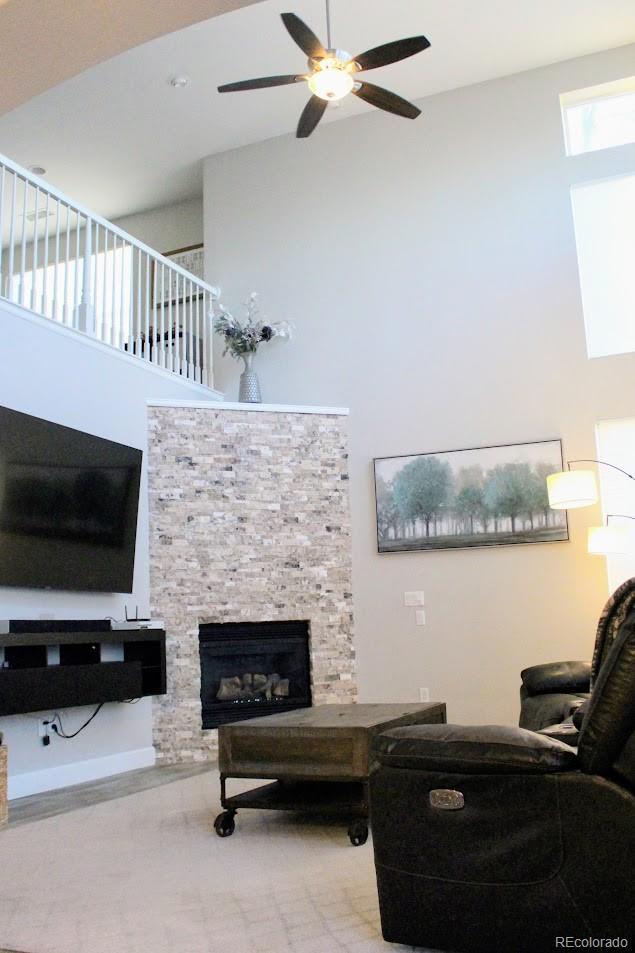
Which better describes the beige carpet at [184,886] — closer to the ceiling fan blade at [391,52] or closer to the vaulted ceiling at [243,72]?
the ceiling fan blade at [391,52]

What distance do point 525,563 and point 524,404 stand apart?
1268 mm

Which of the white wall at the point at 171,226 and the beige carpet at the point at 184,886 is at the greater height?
the white wall at the point at 171,226

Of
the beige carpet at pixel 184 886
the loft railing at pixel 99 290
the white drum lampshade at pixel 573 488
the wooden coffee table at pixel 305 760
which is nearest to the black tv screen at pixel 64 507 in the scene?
the loft railing at pixel 99 290

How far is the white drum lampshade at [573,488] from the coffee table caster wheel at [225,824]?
315cm

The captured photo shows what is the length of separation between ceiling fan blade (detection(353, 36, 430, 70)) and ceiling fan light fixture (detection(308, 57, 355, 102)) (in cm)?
9

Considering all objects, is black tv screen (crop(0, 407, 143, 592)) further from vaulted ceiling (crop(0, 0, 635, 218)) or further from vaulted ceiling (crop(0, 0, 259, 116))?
vaulted ceiling (crop(0, 0, 635, 218))

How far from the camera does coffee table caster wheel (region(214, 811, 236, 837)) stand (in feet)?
12.7

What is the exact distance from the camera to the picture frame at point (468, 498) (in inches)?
268

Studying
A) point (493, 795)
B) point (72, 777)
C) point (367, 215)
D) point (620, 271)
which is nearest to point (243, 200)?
point (367, 215)

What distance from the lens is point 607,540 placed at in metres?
5.93

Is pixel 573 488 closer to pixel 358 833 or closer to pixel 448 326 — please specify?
pixel 448 326

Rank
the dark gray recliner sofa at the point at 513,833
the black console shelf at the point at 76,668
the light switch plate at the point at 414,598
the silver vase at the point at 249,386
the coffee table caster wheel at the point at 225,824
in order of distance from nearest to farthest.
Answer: the dark gray recliner sofa at the point at 513,833
the coffee table caster wheel at the point at 225,824
the black console shelf at the point at 76,668
the light switch plate at the point at 414,598
the silver vase at the point at 249,386

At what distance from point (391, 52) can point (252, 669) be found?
468 cm

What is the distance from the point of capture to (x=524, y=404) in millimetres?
6988
